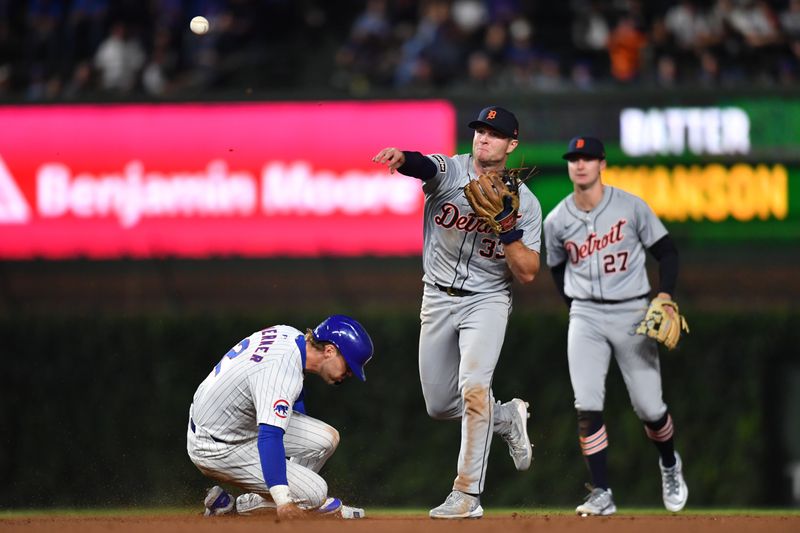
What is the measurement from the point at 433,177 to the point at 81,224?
633cm

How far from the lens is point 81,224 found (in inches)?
491

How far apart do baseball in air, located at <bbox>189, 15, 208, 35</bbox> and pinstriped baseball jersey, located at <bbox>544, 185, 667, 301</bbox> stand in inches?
283

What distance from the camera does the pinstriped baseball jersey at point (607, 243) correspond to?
794 centimetres

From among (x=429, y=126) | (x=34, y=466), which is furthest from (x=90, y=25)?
(x=34, y=466)

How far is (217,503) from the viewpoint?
742 centimetres

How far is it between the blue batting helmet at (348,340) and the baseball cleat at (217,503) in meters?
1.22

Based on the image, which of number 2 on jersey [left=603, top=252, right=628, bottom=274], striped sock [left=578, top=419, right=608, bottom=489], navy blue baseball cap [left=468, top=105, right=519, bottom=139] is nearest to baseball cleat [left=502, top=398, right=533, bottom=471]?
striped sock [left=578, top=419, right=608, bottom=489]

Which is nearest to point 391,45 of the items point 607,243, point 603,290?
point 607,243

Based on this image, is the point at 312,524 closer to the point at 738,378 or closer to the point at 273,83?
the point at 738,378

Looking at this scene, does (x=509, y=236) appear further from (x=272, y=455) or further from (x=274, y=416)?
(x=272, y=455)

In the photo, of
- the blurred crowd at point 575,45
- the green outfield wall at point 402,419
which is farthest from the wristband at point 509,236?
the blurred crowd at point 575,45

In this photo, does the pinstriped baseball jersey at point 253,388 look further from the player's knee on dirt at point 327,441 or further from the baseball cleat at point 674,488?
the baseball cleat at point 674,488

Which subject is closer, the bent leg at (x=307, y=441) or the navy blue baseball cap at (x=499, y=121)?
the navy blue baseball cap at (x=499, y=121)

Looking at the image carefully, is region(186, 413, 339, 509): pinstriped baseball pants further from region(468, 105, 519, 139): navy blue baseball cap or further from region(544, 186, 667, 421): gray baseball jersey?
region(468, 105, 519, 139): navy blue baseball cap
